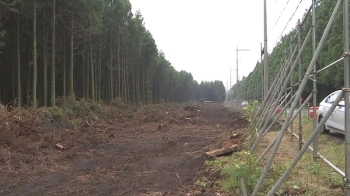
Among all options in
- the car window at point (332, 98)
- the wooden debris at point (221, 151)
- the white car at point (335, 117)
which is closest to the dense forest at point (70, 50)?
the wooden debris at point (221, 151)

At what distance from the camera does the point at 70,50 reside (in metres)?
27.3

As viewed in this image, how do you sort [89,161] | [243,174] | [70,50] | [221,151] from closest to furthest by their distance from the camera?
[243,174], [221,151], [89,161], [70,50]

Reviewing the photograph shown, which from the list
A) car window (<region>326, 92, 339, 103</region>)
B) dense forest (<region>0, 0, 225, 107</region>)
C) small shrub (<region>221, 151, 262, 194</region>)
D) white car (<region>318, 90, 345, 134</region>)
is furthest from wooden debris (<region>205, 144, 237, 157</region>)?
dense forest (<region>0, 0, 225, 107</region>)

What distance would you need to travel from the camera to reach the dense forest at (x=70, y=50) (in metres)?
23.5

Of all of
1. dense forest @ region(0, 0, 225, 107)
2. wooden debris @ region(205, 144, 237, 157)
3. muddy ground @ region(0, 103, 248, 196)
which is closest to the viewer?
muddy ground @ region(0, 103, 248, 196)

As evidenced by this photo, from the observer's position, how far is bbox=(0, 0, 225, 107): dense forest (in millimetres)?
23484

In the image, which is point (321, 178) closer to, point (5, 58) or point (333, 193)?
point (333, 193)

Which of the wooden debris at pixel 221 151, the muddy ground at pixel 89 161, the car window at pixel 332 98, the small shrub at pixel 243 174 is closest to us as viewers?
the small shrub at pixel 243 174

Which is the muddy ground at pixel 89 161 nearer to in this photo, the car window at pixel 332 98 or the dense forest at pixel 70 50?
the dense forest at pixel 70 50

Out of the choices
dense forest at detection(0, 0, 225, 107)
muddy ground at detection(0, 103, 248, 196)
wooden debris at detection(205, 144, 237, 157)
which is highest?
dense forest at detection(0, 0, 225, 107)

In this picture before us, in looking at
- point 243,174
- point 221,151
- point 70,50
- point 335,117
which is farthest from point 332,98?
point 70,50

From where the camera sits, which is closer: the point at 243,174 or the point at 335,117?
the point at 243,174

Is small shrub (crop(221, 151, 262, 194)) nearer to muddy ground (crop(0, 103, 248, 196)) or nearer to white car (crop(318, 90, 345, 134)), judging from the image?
muddy ground (crop(0, 103, 248, 196))

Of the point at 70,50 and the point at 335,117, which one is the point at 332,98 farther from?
the point at 70,50
